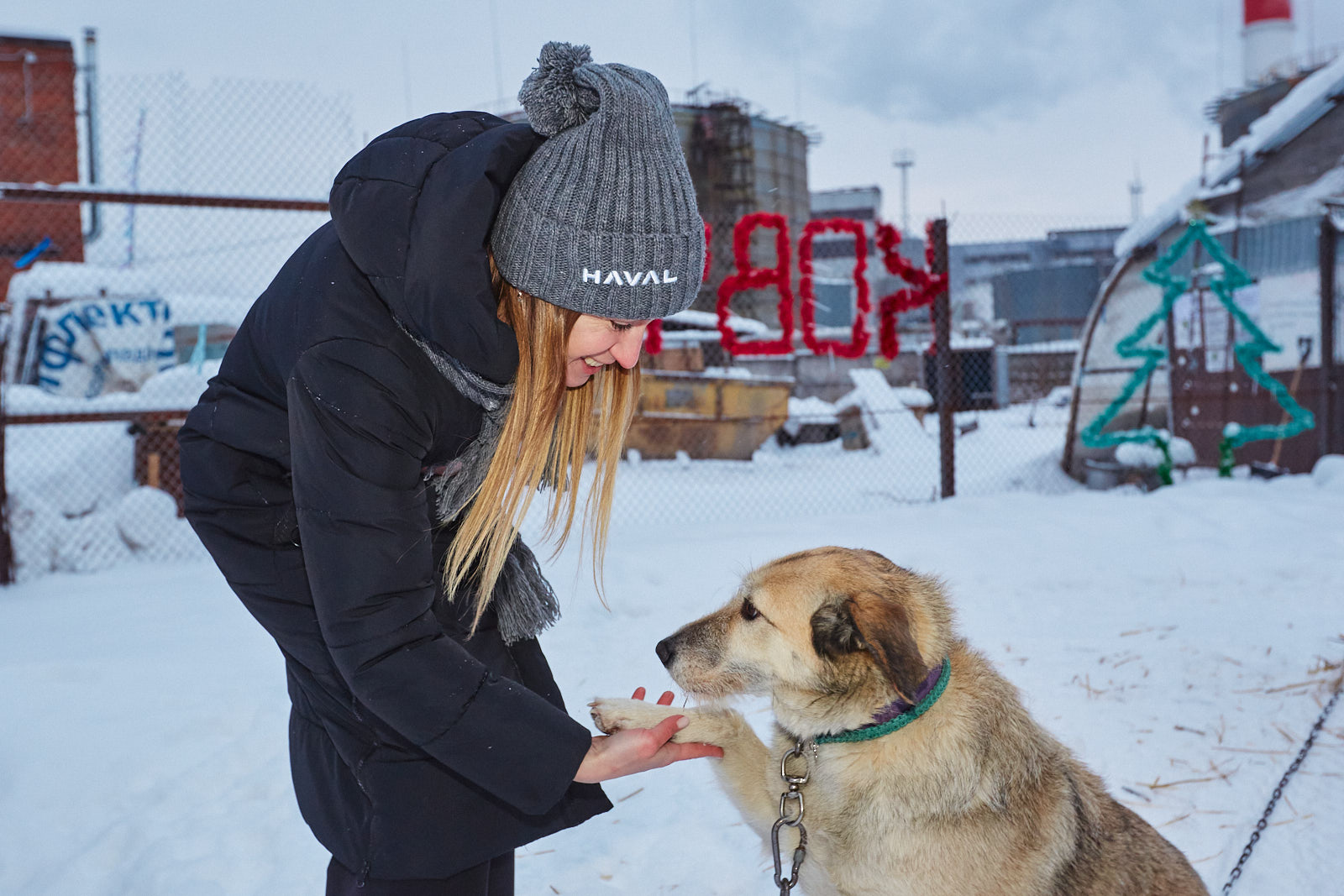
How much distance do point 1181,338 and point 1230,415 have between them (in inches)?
39.4

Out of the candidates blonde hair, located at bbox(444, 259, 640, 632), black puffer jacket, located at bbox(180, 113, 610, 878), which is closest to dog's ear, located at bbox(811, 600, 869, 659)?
blonde hair, located at bbox(444, 259, 640, 632)

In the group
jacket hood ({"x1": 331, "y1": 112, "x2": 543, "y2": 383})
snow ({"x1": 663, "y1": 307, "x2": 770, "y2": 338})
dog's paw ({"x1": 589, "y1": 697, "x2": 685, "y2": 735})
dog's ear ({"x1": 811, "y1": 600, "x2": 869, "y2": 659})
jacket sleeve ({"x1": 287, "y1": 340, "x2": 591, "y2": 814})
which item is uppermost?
snow ({"x1": 663, "y1": 307, "x2": 770, "y2": 338})

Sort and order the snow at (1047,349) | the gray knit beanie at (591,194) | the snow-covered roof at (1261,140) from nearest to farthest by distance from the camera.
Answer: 1. the gray knit beanie at (591,194)
2. the snow-covered roof at (1261,140)
3. the snow at (1047,349)

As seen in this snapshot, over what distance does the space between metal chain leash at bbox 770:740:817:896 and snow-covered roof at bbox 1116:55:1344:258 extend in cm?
991

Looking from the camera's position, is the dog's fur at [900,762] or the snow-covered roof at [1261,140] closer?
the dog's fur at [900,762]

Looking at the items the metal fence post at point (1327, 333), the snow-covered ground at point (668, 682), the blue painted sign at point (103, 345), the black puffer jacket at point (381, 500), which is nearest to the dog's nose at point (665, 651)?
the black puffer jacket at point (381, 500)

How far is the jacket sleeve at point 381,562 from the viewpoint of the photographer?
50.8 inches

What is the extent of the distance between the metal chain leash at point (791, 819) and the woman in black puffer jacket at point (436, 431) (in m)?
0.36

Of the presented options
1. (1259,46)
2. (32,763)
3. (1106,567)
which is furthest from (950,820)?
(1259,46)

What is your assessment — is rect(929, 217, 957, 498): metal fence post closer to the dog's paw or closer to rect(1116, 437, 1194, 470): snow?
rect(1116, 437, 1194, 470): snow

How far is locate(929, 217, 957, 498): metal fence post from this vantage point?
7.73m

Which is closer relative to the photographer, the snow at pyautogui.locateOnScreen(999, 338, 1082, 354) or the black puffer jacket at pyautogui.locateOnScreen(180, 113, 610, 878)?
the black puffer jacket at pyautogui.locateOnScreen(180, 113, 610, 878)

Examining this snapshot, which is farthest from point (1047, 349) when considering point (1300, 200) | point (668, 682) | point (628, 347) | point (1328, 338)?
point (628, 347)

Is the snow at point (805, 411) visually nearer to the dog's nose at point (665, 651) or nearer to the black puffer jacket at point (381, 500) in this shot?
the dog's nose at point (665, 651)
